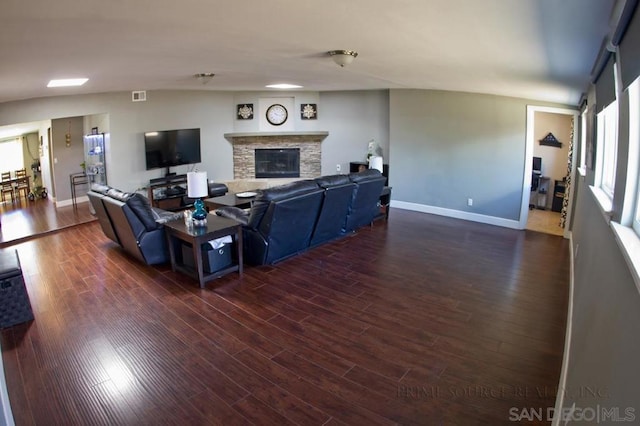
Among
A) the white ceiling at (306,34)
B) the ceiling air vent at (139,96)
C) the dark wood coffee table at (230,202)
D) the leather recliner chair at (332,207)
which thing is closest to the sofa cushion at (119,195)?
the white ceiling at (306,34)

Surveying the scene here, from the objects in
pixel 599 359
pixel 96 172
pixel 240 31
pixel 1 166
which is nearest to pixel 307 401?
pixel 599 359

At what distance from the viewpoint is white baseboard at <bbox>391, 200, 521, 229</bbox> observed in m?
7.36

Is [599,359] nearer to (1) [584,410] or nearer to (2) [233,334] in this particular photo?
(1) [584,410]

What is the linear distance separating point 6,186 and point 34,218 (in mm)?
3779

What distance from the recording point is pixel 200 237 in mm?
4598

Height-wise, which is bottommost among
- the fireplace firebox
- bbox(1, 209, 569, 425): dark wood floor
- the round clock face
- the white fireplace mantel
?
bbox(1, 209, 569, 425): dark wood floor

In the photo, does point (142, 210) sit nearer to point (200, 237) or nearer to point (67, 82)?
point (200, 237)

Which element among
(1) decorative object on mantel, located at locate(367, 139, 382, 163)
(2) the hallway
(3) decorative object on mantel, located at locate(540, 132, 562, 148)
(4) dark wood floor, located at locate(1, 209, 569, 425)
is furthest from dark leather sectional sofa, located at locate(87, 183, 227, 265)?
(3) decorative object on mantel, located at locate(540, 132, 562, 148)

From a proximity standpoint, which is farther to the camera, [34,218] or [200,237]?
[34,218]

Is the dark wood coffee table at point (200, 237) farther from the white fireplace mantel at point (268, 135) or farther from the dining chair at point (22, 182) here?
the dining chair at point (22, 182)

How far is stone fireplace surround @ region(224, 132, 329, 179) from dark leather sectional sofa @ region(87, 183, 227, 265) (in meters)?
4.62

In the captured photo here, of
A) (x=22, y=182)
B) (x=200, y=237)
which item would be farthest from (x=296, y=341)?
(x=22, y=182)

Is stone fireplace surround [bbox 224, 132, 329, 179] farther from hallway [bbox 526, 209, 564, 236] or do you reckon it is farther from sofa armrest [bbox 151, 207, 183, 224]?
hallway [bbox 526, 209, 564, 236]

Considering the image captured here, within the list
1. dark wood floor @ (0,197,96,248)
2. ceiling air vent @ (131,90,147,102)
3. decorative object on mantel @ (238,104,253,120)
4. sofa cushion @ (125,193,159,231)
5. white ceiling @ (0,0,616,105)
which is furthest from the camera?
decorative object on mantel @ (238,104,253,120)
